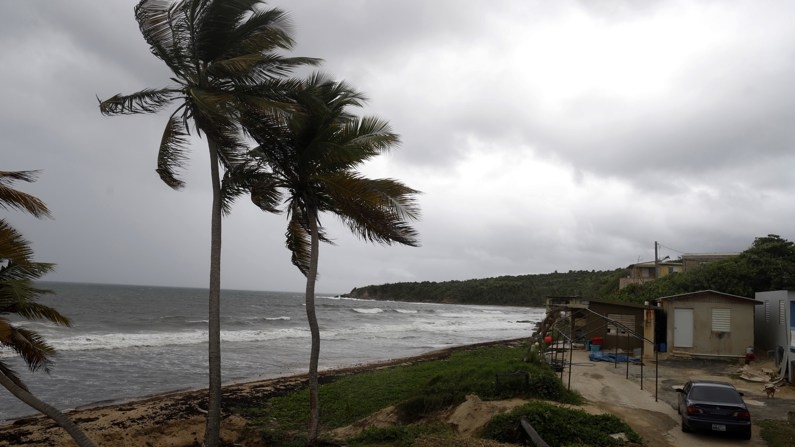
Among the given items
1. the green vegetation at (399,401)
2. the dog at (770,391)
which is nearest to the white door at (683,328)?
the dog at (770,391)

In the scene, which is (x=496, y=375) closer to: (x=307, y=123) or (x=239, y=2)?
(x=307, y=123)

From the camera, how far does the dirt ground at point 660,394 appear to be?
42.4 ft

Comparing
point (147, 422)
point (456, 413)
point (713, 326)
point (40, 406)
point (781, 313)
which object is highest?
point (781, 313)

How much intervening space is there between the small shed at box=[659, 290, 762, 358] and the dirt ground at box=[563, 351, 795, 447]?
706 mm

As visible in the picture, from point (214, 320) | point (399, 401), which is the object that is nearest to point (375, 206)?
point (214, 320)

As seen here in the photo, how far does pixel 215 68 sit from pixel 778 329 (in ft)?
79.5

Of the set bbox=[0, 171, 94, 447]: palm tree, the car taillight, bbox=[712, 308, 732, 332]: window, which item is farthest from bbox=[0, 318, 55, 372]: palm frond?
bbox=[712, 308, 732, 332]: window

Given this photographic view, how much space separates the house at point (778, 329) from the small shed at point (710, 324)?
0.86 m

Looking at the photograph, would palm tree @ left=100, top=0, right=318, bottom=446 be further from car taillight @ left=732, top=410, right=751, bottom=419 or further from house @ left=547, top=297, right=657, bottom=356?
house @ left=547, top=297, right=657, bottom=356

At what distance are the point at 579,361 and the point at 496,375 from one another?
11.2 meters

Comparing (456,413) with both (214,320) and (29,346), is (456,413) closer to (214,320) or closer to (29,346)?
(214,320)

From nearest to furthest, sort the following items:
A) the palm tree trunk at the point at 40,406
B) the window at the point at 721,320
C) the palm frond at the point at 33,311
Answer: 1. the palm tree trunk at the point at 40,406
2. the palm frond at the point at 33,311
3. the window at the point at 721,320

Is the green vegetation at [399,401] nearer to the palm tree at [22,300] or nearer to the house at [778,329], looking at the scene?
the palm tree at [22,300]

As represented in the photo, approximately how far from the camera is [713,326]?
993 inches
